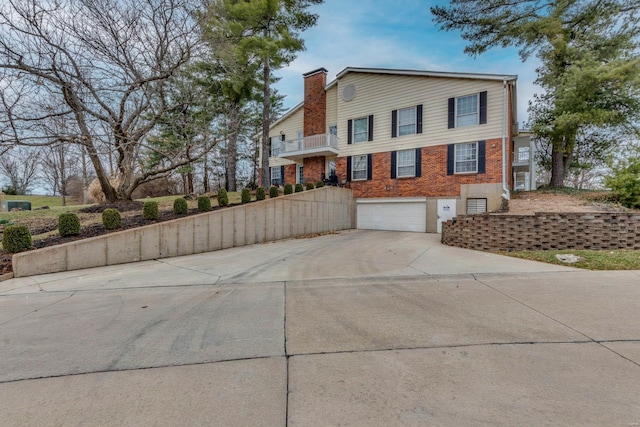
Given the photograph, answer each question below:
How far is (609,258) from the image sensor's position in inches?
224

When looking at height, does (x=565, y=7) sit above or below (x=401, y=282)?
above

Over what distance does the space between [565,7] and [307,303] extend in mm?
15986

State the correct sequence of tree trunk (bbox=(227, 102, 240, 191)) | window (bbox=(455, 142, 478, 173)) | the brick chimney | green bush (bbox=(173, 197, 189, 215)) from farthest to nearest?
the brick chimney → tree trunk (bbox=(227, 102, 240, 191)) → window (bbox=(455, 142, 478, 173)) → green bush (bbox=(173, 197, 189, 215))

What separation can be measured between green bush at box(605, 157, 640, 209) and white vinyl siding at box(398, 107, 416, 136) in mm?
Result: 7453

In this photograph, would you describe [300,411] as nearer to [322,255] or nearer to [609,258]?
[322,255]

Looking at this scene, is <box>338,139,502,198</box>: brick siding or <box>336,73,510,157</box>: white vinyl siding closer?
<box>338,139,502,198</box>: brick siding

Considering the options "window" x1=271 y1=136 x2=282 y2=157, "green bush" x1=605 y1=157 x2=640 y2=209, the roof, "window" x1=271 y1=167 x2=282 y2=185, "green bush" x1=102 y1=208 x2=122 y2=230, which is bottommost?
"green bush" x1=102 y1=208 x2=122 y2=230

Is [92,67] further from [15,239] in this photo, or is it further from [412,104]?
[412,104]

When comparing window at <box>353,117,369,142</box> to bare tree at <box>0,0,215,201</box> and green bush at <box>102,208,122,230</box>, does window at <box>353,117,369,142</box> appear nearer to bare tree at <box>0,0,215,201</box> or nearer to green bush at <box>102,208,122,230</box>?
bare tree at <box>0,0,215,201</box>

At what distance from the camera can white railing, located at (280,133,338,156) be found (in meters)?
15.4

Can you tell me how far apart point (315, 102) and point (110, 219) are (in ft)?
43.2

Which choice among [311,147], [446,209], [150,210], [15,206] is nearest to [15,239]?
[150,210]

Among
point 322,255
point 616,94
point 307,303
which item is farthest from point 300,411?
point 616,94

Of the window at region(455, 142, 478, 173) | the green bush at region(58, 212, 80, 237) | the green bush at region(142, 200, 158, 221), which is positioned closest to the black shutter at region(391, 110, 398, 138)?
the window at region(455, 142, 478, 173)
